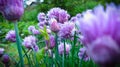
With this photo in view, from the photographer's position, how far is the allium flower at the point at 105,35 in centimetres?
48

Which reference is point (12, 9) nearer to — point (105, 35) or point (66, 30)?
point (66, 30)

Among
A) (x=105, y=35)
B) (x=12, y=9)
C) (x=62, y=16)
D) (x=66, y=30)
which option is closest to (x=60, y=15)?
(x=62, y=16)

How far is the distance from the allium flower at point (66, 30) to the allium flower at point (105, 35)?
3.40ft

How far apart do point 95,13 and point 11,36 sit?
49.2 inches

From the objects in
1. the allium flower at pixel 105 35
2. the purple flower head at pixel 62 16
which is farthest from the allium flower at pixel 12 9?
the allium flower at pixel 105 35

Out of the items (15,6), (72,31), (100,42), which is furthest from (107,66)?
(72,31)

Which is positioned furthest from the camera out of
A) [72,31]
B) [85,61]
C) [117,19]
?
[85,61]

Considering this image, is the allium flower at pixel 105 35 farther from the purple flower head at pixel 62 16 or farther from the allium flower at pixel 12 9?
the purple flower head at pixel 62 16

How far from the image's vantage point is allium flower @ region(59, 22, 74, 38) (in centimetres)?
154

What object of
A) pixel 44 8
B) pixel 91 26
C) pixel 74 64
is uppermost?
pixel 44 8

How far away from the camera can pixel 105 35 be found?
487mm

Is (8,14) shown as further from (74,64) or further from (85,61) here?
(85,61)

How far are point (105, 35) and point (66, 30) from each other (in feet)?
3.49

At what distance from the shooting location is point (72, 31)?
1.58 metres
